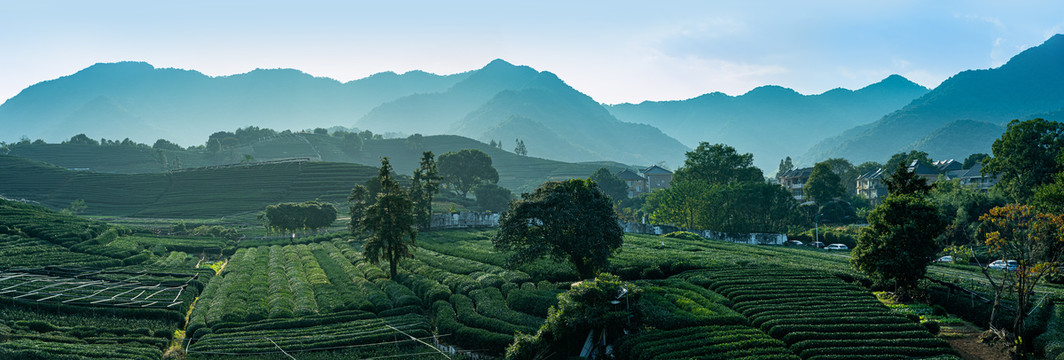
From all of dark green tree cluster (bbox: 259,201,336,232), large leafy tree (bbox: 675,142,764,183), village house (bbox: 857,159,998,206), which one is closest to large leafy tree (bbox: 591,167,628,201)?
large leafy tree (bbox: 675,142,764,183)

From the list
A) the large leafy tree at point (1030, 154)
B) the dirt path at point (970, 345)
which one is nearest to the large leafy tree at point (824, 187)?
the large leafy tree at point (1030, 154)

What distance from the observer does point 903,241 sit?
37812mm

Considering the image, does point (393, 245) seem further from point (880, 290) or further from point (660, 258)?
point (880, 290)

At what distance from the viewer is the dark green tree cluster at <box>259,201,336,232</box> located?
296ft

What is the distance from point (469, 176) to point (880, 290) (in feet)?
392

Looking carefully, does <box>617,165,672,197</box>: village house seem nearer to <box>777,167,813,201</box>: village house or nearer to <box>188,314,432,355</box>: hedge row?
<box>777,167,813,201</box>: village house

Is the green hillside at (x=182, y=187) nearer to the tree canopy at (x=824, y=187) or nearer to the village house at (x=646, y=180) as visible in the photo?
the village house at (x=646, y=180)

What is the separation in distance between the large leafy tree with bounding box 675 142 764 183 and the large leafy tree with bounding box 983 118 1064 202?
48.4 meters

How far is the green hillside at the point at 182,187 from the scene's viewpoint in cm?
12275

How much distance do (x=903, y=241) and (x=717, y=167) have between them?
79676 millimetres

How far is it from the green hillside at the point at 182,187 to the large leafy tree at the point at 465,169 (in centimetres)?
2084

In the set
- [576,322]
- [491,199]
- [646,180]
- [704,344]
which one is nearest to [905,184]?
[704,344]

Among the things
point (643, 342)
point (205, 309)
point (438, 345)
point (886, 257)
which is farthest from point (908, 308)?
point (205, 309)

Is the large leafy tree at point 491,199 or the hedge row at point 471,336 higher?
the large leafy tree at point 491,199
